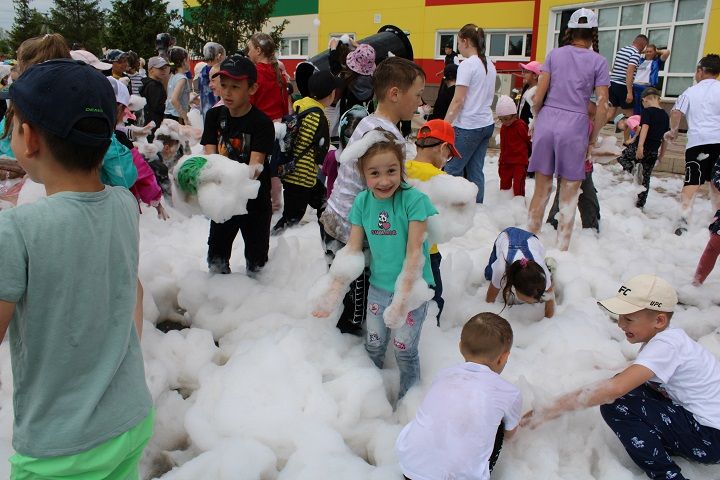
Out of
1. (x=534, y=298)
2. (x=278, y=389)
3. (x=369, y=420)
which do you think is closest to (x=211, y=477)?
(x=278, y=389)

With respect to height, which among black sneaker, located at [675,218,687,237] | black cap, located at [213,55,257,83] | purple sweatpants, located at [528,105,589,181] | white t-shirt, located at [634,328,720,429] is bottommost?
black sneaker, located at [675,218,687,237]

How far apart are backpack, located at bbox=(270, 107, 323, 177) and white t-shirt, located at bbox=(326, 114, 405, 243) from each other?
1.70 metres

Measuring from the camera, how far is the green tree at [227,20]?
2188 centimetres

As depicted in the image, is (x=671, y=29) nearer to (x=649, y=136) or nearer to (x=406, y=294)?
(x=649, y=136)

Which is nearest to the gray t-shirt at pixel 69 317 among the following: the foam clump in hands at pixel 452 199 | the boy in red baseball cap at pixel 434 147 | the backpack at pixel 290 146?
the foam clump in hands at pixel 452 199

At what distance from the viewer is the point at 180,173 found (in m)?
3.30

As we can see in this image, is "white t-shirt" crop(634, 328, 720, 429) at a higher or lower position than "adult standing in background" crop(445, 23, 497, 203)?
lower

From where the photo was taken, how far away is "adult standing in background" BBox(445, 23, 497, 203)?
17.7 feet

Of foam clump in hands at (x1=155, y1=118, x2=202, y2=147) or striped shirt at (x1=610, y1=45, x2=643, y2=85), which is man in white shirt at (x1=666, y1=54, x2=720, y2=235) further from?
striped shirt at (x1=610, y1=45, x2=643, y2=85)

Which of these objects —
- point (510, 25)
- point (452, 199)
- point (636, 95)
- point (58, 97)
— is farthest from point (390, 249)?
point (510, 25)

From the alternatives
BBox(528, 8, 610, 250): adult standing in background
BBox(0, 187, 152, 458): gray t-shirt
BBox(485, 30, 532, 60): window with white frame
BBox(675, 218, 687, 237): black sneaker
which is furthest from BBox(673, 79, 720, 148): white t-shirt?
BBox(485, 30, 532, 60): window with white frame

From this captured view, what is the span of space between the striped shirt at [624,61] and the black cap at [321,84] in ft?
26.9

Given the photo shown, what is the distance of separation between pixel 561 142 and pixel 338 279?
2784mm

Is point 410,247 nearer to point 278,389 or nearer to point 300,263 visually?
point 278,389
